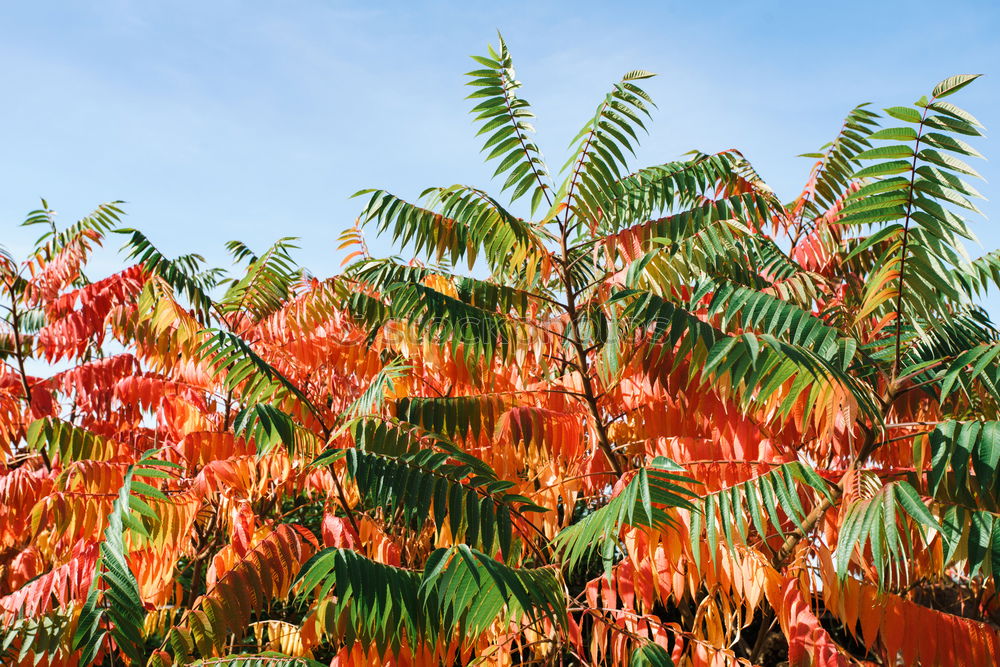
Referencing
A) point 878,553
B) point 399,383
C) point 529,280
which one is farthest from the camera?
point 399,383

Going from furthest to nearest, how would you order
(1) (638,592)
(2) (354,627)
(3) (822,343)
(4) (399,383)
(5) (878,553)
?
(4) (399,383), (1) (638,592), (3) (822,343), (2) (354,627), (5) (878,553)

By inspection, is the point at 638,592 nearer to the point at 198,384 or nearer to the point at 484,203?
the point at 484,203

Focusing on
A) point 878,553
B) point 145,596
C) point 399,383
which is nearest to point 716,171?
point 399,383

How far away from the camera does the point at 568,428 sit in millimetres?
4191

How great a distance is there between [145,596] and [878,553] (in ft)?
11.1

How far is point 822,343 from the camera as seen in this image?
3223 millimetres

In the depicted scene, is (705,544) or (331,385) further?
(331,385)

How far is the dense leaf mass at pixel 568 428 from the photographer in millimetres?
2881

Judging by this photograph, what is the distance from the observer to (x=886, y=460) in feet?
14.0

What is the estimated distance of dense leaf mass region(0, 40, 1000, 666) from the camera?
2.88 m

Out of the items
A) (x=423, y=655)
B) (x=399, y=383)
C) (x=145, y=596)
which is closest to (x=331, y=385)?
(x=399, y=383)

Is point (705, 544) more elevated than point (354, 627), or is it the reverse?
point (705, 544)

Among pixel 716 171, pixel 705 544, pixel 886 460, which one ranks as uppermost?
pixel 716 171

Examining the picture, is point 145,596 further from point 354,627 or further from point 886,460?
point 886,460
